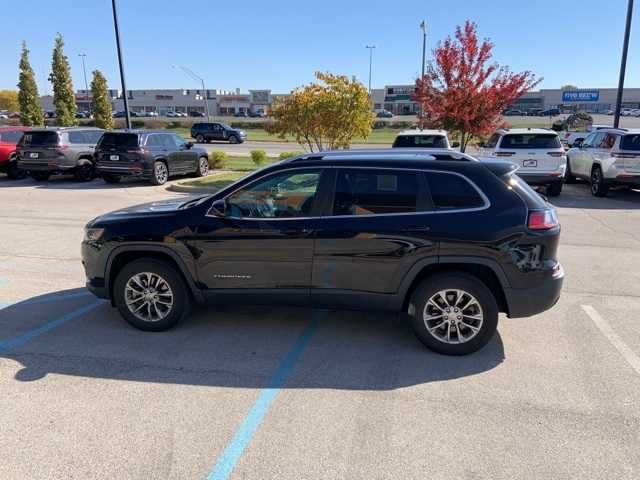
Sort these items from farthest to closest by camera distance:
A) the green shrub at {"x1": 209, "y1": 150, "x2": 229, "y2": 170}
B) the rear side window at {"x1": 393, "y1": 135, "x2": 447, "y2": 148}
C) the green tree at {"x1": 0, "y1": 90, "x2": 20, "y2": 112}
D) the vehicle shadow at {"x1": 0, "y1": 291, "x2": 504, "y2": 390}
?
the green tree at {"x1": 0, "y1": 90, "x2": 20, "y2": 112} < the green shrub at {"x1": 209, "y1": 150, "x2": 229, "y2": 170} < the rear side window at {"x1": 393, "y1": 135, "x2": 447, "y2": 148} < the vehicle shadow at {"x1": 0, "y1": 291, "x2": 504, "y2": 390}

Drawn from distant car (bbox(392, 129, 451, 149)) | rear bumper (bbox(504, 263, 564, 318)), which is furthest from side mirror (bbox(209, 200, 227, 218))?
distant car (bbox(392, 129, 451, 149))

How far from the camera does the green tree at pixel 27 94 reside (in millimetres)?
28375

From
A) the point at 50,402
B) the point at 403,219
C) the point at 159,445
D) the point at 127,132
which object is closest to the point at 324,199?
the point at 403,219

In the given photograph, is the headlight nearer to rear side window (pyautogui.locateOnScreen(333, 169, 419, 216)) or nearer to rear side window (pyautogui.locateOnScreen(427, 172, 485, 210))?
rear side window (pyautogui.locateOnScreen(333, 169, 419, 216))

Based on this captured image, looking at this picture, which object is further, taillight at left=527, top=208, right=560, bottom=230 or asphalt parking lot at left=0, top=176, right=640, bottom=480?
taillight at left=527, top=208, right=560, bottom=230

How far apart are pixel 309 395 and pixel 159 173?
13130 mm

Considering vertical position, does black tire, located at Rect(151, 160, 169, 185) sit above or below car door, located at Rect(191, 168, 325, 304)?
below

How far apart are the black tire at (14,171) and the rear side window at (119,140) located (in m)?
3.59

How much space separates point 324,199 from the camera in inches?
167

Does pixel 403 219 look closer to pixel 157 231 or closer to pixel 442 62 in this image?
pixel 157 231

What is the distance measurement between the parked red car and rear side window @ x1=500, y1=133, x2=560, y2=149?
49.9 feet

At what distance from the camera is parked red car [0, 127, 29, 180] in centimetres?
1661

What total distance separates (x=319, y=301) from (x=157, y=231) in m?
1.57

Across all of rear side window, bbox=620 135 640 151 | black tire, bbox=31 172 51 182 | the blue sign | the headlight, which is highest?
the blue sign
